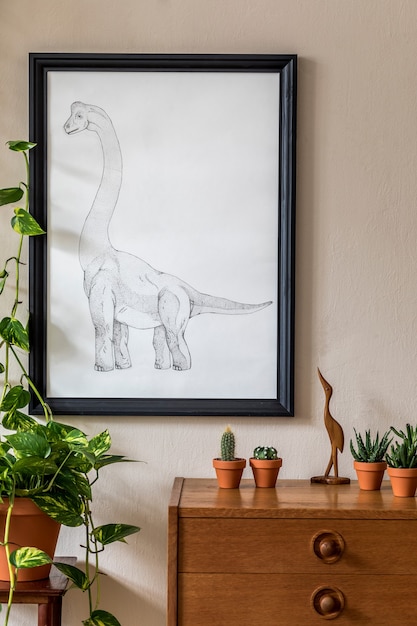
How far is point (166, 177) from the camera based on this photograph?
2088 millimetres

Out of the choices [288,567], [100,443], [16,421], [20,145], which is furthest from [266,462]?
[20,145]

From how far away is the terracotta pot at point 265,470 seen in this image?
6.28 ft

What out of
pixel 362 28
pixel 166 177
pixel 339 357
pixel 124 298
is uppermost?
pixel 362 28

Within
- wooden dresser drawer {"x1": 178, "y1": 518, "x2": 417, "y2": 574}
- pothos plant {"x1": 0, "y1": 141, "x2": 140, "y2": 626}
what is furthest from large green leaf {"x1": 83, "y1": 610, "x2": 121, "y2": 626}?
wooden dresser drawer {"x1": 178, "y1": 518, "x2": 417, "y2": 574}

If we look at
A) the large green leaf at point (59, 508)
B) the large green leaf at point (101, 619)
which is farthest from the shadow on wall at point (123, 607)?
the large green leaf at point (59, 508)

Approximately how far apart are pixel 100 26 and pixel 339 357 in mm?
1099

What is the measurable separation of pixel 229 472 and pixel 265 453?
0.34ft

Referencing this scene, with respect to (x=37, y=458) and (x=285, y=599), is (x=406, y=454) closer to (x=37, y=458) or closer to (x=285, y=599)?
(x=285, y=599)

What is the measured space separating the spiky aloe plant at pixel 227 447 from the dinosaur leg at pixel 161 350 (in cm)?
27

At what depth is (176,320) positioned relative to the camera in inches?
82.0

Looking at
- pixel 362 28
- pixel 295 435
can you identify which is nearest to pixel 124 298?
pixel 295 435

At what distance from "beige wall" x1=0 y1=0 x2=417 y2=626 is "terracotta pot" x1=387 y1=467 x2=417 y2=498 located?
237mm

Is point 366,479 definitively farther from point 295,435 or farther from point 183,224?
point 183,224

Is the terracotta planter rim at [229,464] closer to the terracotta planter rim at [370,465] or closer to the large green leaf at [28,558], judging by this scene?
the terracotta planter rim at [370,465]
